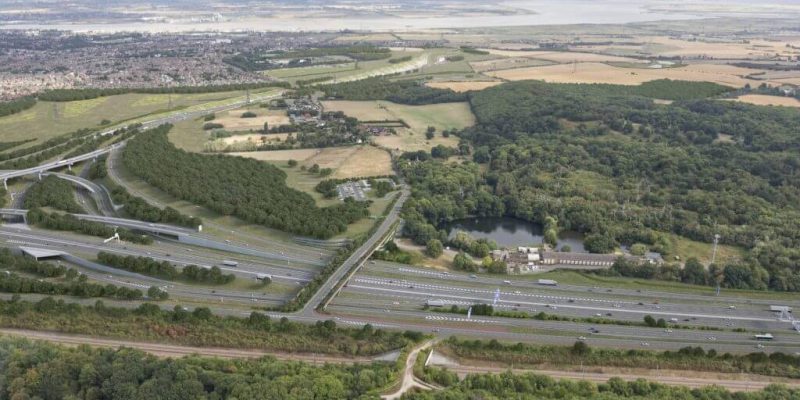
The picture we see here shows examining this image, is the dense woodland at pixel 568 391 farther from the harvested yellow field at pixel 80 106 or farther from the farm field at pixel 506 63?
the farm field at pixel 506 63

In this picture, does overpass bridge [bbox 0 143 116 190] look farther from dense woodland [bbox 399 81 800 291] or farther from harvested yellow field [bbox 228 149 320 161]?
dense woodland [bbox 399 81 800 291]

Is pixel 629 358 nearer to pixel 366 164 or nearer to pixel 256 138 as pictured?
pixel 366 164

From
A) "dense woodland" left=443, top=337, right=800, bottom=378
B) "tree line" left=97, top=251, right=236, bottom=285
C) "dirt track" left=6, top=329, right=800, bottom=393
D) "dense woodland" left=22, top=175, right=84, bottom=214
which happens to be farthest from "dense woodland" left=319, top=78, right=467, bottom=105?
"dirt track" left=6, top=329, right=800, bottom=393

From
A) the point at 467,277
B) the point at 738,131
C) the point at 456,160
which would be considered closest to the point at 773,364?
the point at 467,277

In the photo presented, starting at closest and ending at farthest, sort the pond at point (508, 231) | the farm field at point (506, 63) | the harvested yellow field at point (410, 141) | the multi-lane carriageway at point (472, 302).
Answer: the multi-lane carriageway at point (472, 302) < the pond at point (508, 231) < the harvested yellow field at point (410, 141) < the farm field at point (506, 63)

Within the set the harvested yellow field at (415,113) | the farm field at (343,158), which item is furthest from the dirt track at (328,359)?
the harvested yellow field at (415,113)

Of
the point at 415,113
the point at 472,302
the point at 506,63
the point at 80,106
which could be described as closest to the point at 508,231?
the point at 472,302
